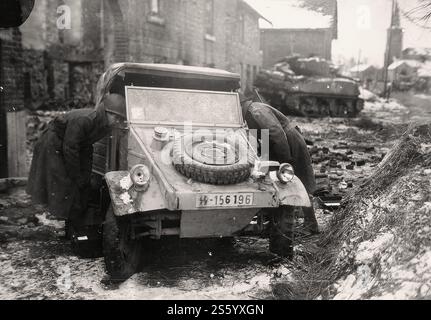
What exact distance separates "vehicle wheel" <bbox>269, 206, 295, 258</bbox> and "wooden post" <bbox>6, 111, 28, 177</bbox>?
5065 millimetres

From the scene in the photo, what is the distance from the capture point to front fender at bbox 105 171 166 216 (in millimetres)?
4137

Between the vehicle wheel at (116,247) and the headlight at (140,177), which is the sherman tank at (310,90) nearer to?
the headlight at (140,177)

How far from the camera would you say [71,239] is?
5332mm

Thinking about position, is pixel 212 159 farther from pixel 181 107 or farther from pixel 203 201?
pixel 181 107

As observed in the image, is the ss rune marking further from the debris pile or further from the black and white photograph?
the debris pile

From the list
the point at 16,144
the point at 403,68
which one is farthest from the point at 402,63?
the point at 16,144

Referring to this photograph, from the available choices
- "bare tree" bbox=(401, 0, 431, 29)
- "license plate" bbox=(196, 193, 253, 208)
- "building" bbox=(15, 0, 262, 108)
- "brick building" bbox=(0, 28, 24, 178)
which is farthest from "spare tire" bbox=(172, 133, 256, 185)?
"building" bbox=(15, 0, 262, 108)

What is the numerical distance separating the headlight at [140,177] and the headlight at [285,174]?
51.4 inches

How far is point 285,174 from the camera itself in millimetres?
4750

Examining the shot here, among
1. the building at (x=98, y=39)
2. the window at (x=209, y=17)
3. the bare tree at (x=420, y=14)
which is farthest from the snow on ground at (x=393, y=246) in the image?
the window at (x=209, y=17)

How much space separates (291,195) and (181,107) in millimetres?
1684

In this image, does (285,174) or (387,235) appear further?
(285,174)

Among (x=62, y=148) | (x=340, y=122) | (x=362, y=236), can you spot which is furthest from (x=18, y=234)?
(x=340, y=122)
